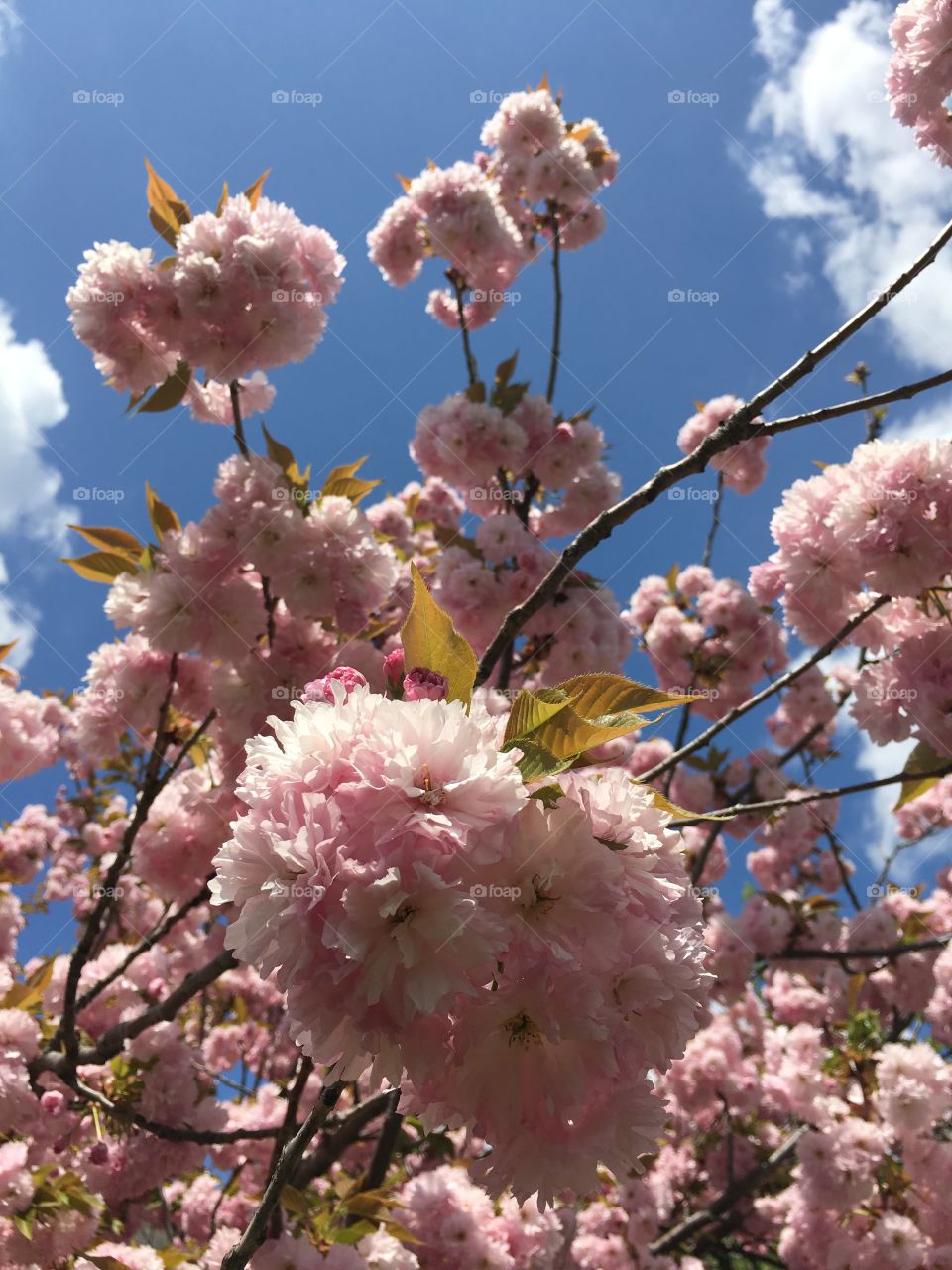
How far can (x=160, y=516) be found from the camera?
8.77ft

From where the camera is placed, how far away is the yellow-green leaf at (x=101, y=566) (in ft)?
8.69

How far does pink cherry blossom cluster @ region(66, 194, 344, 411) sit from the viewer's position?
95.3 inches

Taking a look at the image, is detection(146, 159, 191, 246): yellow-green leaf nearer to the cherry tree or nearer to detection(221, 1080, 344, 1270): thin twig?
the cherry tree

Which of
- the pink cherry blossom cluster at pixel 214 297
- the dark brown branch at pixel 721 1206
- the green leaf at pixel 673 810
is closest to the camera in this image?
the green leaf at pixel 673 810

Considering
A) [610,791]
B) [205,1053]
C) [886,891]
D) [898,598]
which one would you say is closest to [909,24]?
[898,598]

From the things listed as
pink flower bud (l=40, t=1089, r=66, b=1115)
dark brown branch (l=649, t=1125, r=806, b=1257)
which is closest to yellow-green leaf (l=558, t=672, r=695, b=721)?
pink flower bud (l=40, t=1089, r=66, b=1115)

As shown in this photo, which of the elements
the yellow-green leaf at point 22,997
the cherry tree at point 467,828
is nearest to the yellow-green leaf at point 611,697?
the cherry tree at point 467,828

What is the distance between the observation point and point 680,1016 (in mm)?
931

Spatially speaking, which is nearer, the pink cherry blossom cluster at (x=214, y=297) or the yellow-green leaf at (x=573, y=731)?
the yellow-green leaf at (x=573, y=731)

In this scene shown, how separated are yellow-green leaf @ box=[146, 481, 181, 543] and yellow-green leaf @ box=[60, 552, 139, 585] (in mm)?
147

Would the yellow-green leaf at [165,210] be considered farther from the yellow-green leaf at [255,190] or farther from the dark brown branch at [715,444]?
the dark brown branch at [715,444]

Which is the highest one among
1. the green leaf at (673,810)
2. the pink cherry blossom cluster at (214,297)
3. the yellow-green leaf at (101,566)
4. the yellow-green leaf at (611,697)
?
the pink cherry blossom cluster at (214,297)

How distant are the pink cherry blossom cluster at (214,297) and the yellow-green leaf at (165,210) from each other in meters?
0.10

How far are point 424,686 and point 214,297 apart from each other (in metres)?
1.95
